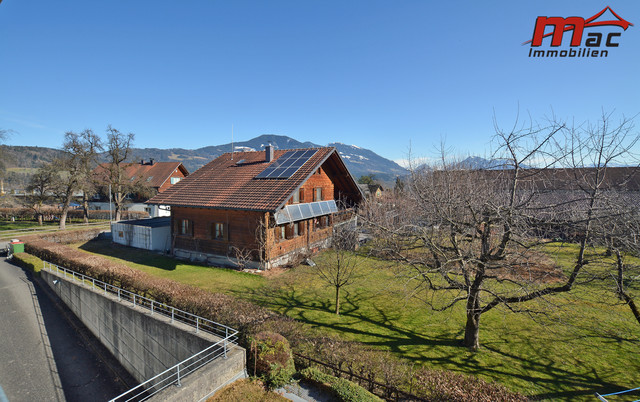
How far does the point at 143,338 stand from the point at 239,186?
1076cm

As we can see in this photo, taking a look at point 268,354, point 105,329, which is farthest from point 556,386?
point 105,329

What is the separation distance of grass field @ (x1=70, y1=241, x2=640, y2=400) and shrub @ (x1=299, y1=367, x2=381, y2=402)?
2.94 metres

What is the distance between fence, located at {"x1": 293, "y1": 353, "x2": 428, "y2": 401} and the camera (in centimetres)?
621

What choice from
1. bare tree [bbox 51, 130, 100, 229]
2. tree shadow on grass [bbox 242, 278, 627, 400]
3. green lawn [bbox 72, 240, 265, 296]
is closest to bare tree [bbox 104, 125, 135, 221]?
bare tree [bbox 51, 130, 100, 229]

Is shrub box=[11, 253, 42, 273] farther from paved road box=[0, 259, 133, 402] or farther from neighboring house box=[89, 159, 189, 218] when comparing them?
neighboring house box=[89, 159, 189, 218]

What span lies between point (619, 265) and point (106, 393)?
16.0 meters

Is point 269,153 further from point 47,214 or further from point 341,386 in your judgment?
point 47,214

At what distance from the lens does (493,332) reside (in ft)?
34.2

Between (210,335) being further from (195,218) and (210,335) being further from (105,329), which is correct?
(195,218)

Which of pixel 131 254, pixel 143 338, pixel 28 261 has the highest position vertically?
pixel 143 338

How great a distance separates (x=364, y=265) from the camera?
19.0m

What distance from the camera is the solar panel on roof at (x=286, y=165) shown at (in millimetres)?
19141

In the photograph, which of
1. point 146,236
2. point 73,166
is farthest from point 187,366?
point 73,166

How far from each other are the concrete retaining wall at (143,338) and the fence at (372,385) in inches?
83.8
